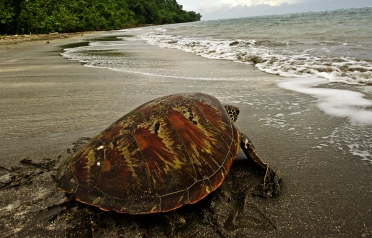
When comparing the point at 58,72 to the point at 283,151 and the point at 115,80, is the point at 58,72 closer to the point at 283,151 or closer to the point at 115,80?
the point at 115,80

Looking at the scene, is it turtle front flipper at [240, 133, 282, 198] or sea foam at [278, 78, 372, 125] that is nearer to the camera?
turtle front flipper at [240, 133, 282, 198]

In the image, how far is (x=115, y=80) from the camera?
529cm

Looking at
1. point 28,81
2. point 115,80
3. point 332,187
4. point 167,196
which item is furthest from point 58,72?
point 332,187

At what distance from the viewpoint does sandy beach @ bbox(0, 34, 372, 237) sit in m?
1.55

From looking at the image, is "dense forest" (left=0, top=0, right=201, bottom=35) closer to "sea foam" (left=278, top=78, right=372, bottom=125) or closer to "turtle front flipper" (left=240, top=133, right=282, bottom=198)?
"sea foam" (left=278, top=78, right=372, bottom=125)

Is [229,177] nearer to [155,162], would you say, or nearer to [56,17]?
[155,162]

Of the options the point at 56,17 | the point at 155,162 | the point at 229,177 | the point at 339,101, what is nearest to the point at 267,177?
the point at 229,177

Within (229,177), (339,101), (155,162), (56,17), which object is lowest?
(229,177)

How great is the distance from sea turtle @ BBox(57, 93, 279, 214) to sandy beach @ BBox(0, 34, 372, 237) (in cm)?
15

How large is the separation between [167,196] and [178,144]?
361 millimetres

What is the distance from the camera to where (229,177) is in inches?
80.4

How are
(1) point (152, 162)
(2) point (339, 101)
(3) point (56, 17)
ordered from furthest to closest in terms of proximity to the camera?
1. (3) point (56, 17)
2. (2) point (339, 101)
3. (1) point (152, 162)

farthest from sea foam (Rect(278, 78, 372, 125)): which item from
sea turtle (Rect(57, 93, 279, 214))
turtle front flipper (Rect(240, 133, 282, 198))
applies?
sea turtle (Rect(57, 93, 279, 214))

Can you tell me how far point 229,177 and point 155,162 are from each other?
28.1 inches
